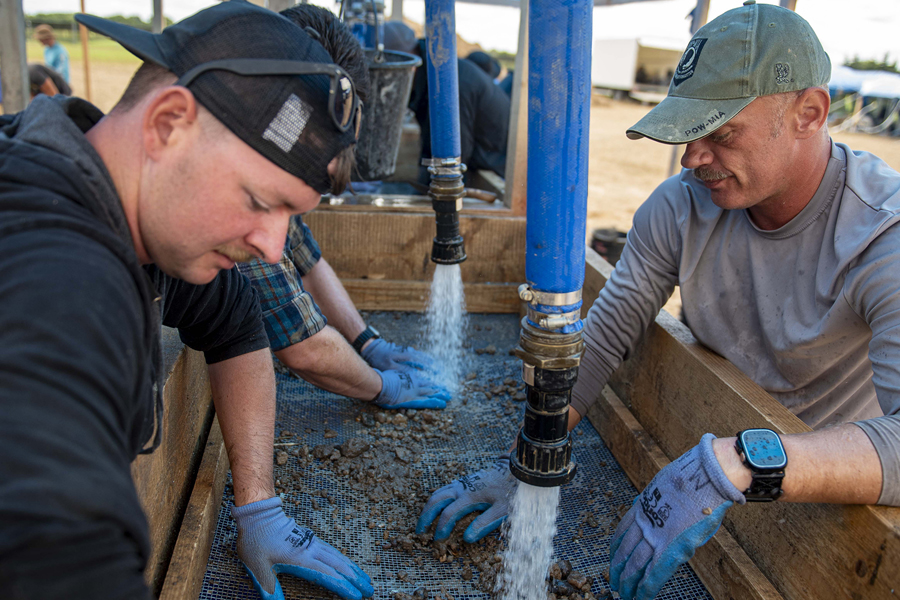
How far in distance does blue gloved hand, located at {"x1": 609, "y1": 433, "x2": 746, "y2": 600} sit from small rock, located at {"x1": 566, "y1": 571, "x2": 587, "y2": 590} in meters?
0.16

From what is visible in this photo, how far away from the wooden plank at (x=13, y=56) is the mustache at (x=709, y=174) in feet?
11.0

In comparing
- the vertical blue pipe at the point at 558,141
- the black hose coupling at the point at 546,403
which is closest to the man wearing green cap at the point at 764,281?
the black hose coupling at the point at 546,403

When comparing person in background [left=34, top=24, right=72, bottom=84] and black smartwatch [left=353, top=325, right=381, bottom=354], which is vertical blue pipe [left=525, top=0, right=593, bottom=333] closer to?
black smartwatch [left=353, top=325, right=381, bottom=354]

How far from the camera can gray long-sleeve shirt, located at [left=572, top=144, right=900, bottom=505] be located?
5.52 ft

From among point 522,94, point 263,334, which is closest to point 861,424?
point 263,334

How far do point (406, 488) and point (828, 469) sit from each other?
1286mm

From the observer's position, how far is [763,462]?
4.61ft

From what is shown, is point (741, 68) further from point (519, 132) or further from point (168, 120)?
point (519, 132)

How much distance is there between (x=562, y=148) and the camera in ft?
4.24

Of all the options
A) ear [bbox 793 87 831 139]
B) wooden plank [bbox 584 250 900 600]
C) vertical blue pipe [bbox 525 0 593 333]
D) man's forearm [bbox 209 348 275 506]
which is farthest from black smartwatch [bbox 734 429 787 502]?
man's forearm [bbox 209 348 275 506]

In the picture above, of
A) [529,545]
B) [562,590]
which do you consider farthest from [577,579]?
[529,545]

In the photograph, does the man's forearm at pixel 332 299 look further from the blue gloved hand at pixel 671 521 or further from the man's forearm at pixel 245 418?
the blue gloved hand at pixel 671 521

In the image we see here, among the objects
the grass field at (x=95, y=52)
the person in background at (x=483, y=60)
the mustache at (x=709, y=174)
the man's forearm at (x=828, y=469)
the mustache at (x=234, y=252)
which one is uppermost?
the grass field at (x=95, y=52)

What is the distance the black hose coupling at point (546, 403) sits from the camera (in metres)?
1.41
